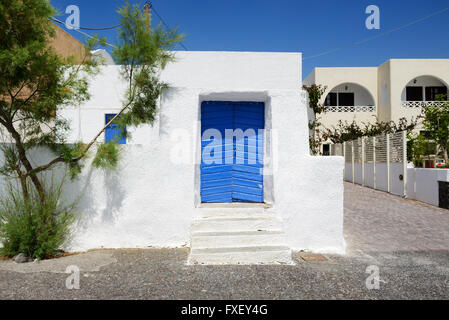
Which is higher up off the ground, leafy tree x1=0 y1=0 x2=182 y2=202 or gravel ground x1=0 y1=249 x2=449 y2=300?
leafy tree x1=0 y1=0 x2=182 y2=202

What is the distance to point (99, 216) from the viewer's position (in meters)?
5.57

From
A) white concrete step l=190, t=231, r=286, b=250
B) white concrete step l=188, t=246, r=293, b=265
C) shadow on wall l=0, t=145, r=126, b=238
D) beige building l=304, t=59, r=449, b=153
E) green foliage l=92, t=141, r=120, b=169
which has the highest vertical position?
beige building l=304, t=59, r=449, b=153

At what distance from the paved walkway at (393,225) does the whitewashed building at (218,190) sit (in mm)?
1251

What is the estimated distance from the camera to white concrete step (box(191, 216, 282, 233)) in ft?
17.4

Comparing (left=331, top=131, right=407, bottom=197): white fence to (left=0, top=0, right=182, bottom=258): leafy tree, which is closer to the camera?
(left=0, top=0, right=182, bottom=258): leafy tree

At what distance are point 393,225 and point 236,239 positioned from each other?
4854 millimetres

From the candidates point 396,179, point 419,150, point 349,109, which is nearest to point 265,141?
point 396,179

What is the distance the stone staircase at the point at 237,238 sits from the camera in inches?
196

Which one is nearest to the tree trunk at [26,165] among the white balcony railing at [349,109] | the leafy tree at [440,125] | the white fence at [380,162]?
the white fence at [380,162]

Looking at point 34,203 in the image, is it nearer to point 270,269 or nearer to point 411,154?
point 270,269

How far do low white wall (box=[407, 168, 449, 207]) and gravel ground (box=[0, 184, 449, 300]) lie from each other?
477 centimetres

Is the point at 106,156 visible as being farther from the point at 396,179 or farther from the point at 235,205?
the point at 396,179

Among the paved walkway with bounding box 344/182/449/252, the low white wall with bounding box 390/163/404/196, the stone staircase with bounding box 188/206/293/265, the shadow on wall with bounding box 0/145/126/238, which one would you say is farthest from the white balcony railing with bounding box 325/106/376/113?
the shadow on wall with bounding box 0/145/126/238

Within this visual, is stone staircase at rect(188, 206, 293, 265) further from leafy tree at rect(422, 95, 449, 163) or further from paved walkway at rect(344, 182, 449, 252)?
leafy tree at rect(422, 95, 449, 163)
